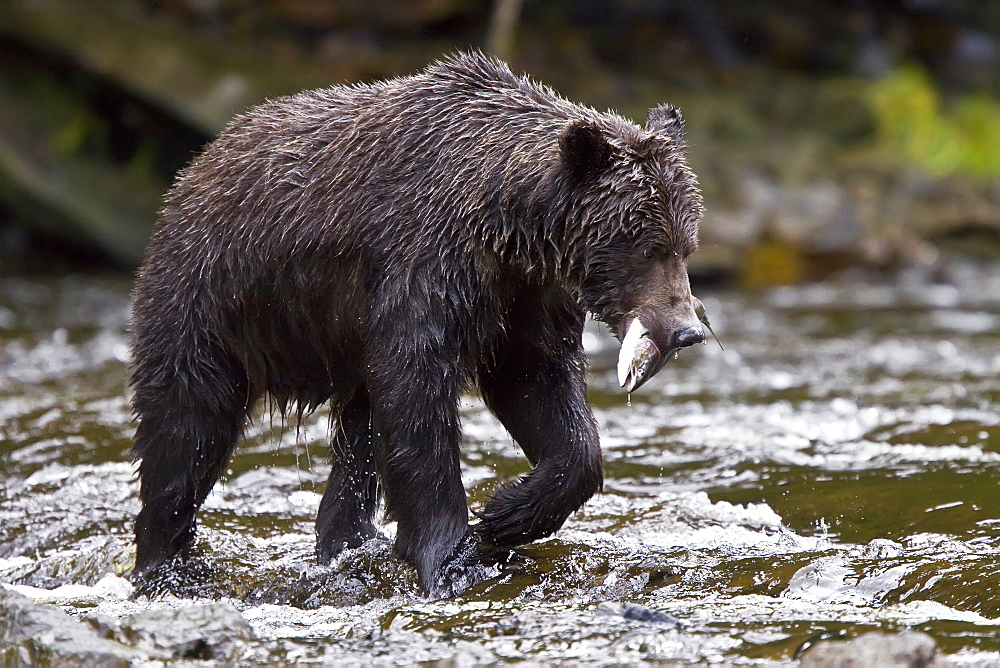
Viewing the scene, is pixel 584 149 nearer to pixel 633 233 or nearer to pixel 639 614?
→ pixel 633 233

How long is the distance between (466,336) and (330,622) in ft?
3.99

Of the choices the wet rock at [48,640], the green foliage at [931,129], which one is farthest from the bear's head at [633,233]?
the green foliage at [931,129]

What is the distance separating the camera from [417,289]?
4.95 meters

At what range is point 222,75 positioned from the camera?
1415 cm

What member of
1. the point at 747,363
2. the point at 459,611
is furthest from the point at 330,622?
the point at 747,363

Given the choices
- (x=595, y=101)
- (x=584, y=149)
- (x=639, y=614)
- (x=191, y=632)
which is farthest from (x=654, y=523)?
(x=595, y=101)

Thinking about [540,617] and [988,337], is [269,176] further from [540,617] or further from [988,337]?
[988,337]

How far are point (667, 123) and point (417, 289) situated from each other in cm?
128

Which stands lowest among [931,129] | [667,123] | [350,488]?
[350,488]

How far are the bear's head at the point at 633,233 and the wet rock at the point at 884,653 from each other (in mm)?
1316

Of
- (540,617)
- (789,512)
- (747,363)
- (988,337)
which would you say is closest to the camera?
(540,617)

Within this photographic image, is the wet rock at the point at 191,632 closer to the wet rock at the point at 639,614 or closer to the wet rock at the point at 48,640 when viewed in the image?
the wet rock at the point at 48,640

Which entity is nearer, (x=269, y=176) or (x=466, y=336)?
(x=466, y=336)

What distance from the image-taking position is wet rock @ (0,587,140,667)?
402 cm
